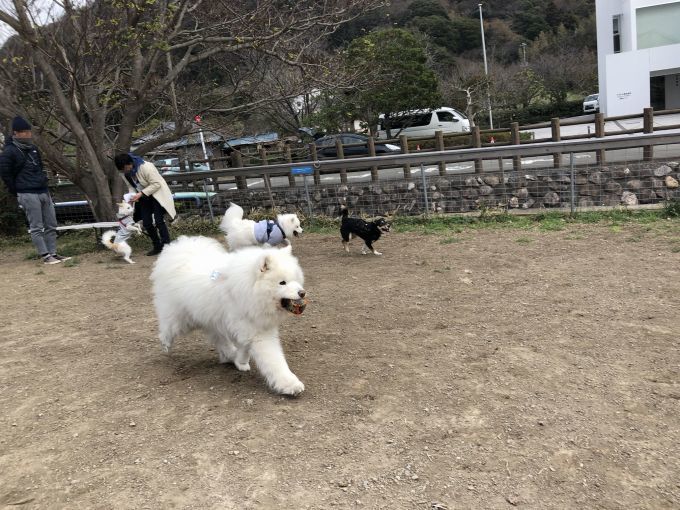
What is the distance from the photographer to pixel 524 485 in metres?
2.20

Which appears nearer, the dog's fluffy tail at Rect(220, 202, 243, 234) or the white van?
the dog's fluffy tail at Rect(220, 202, 243, 234)

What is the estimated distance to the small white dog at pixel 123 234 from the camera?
7.13 m

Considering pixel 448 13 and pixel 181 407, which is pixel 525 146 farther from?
pixel 448 13

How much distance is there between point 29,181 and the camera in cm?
686

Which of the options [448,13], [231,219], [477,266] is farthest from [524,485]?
[448,13]

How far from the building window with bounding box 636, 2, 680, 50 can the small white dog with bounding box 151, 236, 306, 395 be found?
1214 inches

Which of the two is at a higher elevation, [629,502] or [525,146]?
[525,146]

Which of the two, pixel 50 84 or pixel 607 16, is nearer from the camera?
pixel 50 84

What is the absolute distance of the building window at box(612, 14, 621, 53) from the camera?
94.5ft

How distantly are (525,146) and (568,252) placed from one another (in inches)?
103

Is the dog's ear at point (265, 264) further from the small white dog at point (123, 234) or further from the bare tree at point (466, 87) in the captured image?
the bare tree at point (466, 87)

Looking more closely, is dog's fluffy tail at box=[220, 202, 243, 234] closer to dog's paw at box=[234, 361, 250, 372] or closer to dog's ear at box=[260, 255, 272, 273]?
dog's paw at box=[234, 361, 250, 372]

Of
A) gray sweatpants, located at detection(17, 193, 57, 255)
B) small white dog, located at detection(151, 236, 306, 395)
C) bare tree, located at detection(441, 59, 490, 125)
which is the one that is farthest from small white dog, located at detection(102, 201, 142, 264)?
bare tree, located at detection(441, 59, 490, 125)

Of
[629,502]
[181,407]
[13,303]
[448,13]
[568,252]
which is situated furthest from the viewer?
[448,13]
